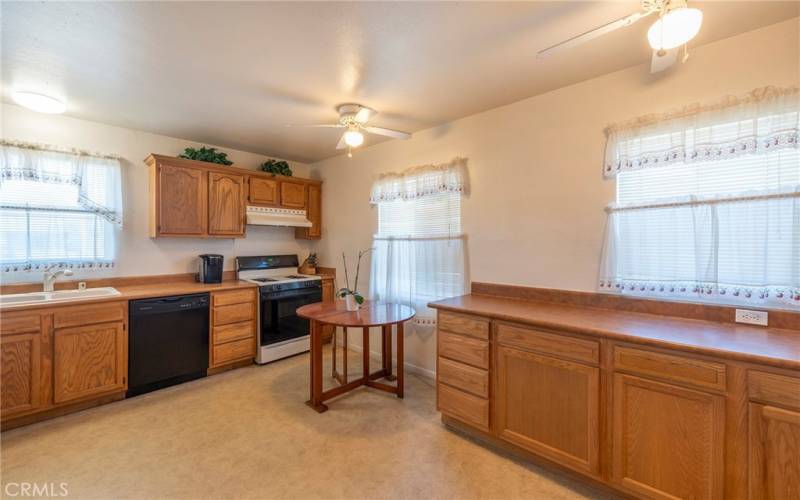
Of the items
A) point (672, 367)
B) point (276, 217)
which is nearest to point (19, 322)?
point (276, 217)

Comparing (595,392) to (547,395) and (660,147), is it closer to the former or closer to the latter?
(547,395)

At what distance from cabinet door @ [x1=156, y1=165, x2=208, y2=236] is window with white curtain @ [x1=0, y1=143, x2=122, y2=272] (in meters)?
0.39

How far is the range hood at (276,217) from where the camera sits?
3904mm

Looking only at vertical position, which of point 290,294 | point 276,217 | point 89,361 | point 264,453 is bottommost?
point 264,453

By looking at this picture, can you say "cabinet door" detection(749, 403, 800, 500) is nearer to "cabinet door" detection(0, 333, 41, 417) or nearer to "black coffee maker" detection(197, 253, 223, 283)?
"black coffee maker" detection(197, 253, 223, 283)

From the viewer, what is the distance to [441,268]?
3.21 meters

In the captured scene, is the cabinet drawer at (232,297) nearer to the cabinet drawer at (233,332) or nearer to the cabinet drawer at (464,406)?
the cabinet drawer at (233,332)

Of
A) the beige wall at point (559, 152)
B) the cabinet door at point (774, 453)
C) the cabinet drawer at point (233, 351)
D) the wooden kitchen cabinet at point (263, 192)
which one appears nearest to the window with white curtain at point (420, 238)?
the beige wall at point (559, 152)

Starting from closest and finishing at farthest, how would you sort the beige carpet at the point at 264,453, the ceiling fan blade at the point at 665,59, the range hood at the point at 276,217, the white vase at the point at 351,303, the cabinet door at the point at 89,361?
1. the ceiling fan blade at the point at 665,59
2. the beige carpet at the point at 264,453
3. the cabinet door at the point at 89,361
4. the white vase at the point at 351,303
5. the range hood at the point at 276,217

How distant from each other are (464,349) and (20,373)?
10.6 ft

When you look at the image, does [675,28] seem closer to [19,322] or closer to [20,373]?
[19,322]

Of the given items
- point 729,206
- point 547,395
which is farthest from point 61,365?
point 729,206

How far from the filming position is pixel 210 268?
3635mm

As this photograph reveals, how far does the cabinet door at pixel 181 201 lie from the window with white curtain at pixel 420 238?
1.86 meters
